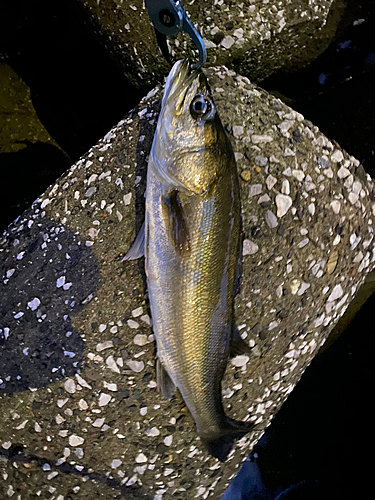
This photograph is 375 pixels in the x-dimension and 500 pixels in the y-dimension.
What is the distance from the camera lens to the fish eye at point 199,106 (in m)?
1.92

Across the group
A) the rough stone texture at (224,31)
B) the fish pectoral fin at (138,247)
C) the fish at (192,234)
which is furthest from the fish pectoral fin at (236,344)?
the rough stone texture at (224,31)

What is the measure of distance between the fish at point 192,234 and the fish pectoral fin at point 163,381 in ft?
0.38

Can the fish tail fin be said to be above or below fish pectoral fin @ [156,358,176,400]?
below

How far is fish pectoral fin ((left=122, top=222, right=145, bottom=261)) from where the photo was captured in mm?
2057

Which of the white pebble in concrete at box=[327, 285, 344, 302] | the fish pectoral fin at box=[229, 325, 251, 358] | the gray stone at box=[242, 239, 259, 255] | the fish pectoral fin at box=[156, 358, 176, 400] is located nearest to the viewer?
the fish pectoral fin at box=[229, 325, 251, 358]

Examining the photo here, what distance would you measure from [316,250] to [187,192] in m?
1.02

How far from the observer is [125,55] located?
2.73m

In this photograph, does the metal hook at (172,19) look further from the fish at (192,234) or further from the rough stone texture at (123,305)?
the rough stone texture at (123,305)

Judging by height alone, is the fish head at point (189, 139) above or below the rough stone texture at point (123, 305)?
above

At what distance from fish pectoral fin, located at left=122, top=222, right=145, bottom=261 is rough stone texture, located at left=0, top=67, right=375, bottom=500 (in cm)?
12

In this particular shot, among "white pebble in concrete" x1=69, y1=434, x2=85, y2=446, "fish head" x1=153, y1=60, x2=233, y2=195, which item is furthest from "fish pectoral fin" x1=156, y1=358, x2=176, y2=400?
"fish head" x1=153, y1=60, x2=233, y2=195

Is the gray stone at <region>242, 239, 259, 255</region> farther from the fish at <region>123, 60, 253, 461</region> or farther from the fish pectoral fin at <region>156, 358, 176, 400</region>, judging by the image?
the fish pectoral fin at <region>156, 358, 176, 400</region>

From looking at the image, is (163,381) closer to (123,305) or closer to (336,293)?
(123,305)

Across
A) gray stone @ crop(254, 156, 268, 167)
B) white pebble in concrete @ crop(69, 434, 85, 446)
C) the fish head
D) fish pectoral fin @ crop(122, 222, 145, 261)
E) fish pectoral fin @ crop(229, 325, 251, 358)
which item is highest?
the fish head
